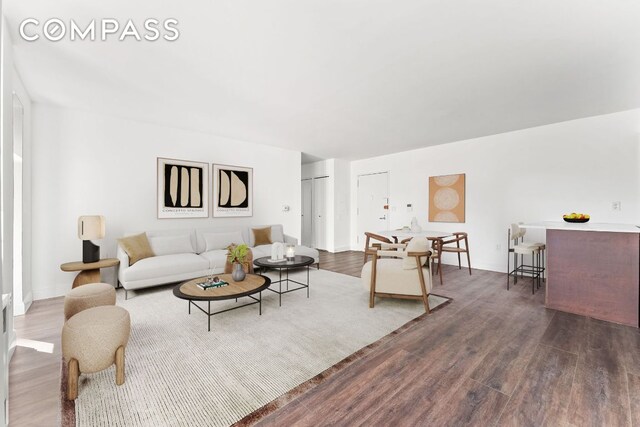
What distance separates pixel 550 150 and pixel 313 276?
4.41 m

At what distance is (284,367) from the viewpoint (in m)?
2.07

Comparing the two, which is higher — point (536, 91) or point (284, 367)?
point (536, 91)

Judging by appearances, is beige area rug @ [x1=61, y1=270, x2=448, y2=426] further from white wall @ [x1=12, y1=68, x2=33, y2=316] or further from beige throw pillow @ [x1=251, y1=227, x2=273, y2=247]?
beige throw pillow @ [x1=251, y1=227, x2=273, y2=247]

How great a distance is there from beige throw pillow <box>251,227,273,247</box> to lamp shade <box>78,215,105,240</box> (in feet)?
7.63

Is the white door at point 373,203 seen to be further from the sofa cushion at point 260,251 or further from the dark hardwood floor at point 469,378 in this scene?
the dark hardwood floor at point 469,378

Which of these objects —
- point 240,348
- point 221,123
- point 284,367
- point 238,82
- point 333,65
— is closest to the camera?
point 284,367

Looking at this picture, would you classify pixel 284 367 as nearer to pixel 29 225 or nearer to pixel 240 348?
pixel 240 348

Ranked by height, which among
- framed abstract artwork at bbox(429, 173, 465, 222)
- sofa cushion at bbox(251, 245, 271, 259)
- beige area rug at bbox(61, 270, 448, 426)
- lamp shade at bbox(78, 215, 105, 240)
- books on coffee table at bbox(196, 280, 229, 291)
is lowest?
beige area rug at bbox(61, 270, 448, 426)

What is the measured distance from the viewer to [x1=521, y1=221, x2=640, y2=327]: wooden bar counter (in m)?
2.82

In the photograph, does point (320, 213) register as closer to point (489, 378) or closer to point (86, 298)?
point (86, 298)

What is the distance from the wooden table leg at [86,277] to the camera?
11.8 ft

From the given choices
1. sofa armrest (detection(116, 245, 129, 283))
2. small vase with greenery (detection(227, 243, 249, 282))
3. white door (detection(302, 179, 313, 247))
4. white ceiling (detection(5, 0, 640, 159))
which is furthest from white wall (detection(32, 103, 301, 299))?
white door (detection(302, 179, 313, 247))

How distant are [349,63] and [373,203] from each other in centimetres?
485

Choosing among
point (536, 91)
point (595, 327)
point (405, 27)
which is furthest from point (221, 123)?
point (595, 327)
